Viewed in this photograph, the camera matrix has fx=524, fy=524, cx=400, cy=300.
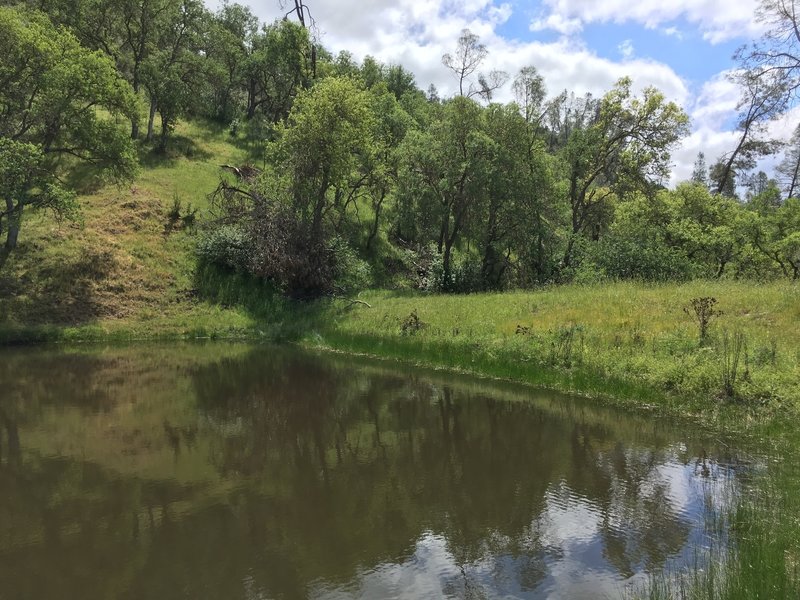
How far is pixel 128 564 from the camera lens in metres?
5.93

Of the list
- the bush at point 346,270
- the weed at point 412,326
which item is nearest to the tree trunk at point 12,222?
the bush at point 346,270

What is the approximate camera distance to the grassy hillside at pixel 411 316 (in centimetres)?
1266

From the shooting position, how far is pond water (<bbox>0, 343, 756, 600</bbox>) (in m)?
5.80

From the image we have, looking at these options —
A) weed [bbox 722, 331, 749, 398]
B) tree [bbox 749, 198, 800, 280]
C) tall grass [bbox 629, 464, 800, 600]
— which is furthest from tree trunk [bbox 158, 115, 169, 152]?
tall grass [bbox 629, 464, 800, 600]

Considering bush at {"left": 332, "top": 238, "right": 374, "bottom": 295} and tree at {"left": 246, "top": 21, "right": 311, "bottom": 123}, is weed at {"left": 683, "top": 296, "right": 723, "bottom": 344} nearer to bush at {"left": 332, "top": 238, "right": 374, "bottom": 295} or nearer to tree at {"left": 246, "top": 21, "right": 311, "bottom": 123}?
bush at {"left": 332, "top": 238, "right": 374, "bottom": 295}

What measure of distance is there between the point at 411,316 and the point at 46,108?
21.1 metres

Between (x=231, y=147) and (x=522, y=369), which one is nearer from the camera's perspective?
(x=522, y=369)

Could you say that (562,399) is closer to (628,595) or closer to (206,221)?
A: (628,595)

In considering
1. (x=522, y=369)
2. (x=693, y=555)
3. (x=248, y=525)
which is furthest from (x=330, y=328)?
(x=693, y=555)

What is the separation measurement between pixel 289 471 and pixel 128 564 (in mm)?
3079

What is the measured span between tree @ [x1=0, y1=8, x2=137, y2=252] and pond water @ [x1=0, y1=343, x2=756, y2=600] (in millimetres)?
14394

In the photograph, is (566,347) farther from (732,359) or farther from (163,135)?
(163,135)

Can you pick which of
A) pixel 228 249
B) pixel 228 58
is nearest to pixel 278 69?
pixel 228 58

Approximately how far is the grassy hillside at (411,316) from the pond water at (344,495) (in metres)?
1.69
